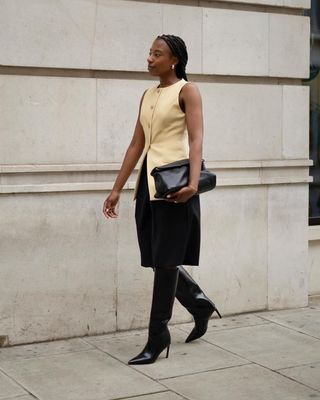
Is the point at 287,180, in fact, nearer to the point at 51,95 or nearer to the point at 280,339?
the point at 280,339

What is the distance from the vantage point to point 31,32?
6.14m

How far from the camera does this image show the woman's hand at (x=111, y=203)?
5902 mm

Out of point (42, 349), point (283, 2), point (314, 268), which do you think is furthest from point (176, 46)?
point (314, 268)

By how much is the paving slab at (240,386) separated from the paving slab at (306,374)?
2.6 inches

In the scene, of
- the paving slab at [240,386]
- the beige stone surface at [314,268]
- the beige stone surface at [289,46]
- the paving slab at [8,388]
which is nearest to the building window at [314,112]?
→ the beige stone surface at [314,268]

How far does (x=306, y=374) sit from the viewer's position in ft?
18.4

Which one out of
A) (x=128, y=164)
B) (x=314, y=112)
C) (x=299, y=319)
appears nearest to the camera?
(x=128, y=164)

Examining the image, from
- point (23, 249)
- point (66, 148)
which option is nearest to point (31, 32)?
point (66, 148)

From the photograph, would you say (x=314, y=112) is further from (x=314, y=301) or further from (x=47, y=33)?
(x=47, y=33)

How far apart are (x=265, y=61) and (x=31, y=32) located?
2024mm

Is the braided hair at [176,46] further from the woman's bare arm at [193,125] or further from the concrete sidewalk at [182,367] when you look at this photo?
the concrete sidewalk at [182,367]

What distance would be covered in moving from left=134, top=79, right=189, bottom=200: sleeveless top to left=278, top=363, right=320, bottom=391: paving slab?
1.40 m

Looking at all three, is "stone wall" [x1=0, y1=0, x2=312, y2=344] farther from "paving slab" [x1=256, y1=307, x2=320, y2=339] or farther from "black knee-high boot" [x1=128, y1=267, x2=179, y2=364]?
"black knee-high boot" [x1=128, y1=267, x2=179, y2=364]

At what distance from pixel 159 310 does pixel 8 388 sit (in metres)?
1.09
